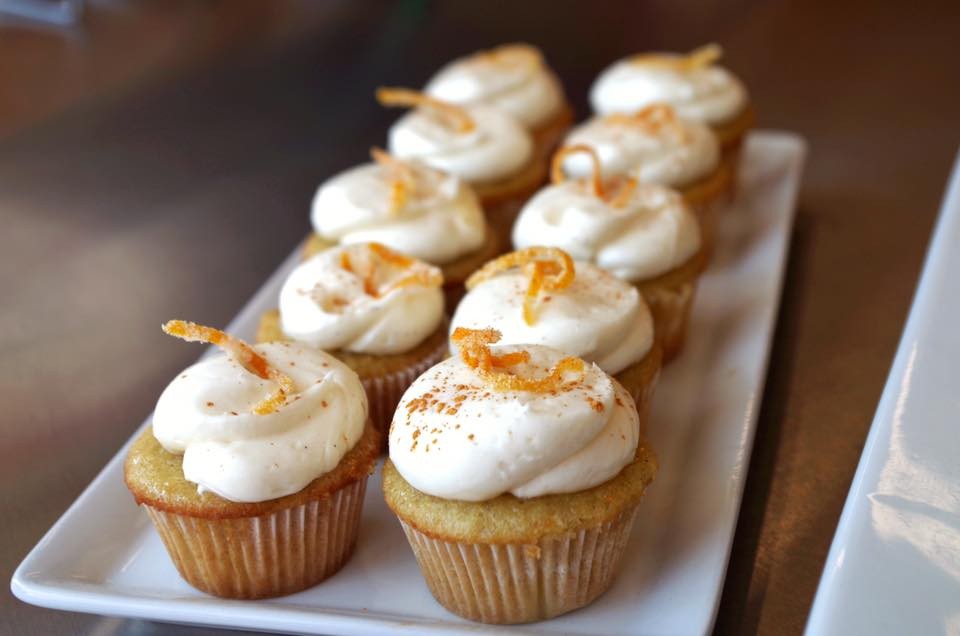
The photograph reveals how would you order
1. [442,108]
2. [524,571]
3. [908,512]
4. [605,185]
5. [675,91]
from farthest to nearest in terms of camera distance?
[675,91] → [442,108] → [605,185] → [524,571] → [908,512]

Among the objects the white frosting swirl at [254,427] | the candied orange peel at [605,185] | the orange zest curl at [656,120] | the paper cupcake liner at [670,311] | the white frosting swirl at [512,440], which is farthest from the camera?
the orange zest curl at [656,120]

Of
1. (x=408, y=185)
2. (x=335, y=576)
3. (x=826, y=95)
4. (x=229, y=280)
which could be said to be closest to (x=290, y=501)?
(x=335, y=576)

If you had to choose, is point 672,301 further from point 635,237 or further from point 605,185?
point 605,185

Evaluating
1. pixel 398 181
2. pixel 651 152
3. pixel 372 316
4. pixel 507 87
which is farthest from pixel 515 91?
pixel 372 316

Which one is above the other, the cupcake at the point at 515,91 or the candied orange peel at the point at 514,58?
the candied orange peel at the point at 514,58

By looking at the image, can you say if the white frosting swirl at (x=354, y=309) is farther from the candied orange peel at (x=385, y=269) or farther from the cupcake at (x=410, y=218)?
the cupcake at (x=410, y=218)

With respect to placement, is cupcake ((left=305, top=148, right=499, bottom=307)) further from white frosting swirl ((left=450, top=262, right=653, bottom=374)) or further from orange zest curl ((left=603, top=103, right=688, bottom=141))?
orange zest curl ((left=603, top=103, right=688, bottom=141))

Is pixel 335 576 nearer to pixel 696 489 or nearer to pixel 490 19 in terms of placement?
pixel 696 489

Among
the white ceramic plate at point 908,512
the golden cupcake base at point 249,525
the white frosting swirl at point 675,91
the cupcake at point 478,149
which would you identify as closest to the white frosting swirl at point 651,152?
the cupcake at point 478,149
